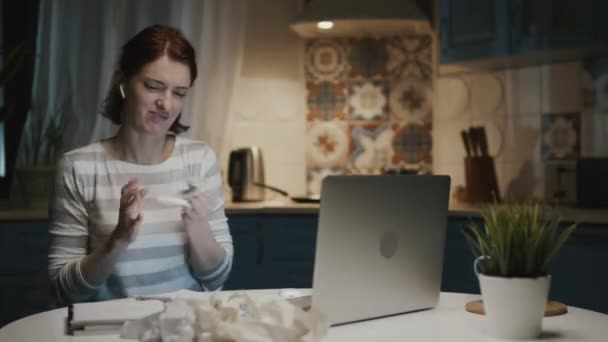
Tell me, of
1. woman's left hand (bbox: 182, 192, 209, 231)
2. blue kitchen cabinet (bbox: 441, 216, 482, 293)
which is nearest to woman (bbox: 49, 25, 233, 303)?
woman's left hand (bbox: 182, 192, 209, 231)

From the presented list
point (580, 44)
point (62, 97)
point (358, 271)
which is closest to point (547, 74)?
point (580, 44)

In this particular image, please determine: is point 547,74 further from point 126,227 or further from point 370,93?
point 126,227

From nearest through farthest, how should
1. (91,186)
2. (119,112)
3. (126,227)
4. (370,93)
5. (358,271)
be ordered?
(358,271)
(126,227)
(91,186)
(119,112)
(370,93)

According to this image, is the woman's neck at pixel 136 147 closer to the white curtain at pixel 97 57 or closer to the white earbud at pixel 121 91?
the white earbud at pixel 121 91

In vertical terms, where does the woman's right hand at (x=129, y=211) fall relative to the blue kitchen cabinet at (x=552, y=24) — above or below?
below

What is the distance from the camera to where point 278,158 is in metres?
3.82

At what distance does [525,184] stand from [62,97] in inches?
73.0

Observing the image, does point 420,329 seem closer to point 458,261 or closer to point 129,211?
point 129,211

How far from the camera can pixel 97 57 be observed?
11.3 feet

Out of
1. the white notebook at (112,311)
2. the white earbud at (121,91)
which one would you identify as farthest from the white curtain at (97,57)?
the white notebook at (112,311)

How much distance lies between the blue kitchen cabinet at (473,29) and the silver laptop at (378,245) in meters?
1.72

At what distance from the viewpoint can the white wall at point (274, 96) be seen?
150 inches

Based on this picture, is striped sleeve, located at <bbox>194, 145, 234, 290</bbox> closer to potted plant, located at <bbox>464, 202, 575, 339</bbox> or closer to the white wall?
potted plant, located at <bbox>464, 202, 575, 339</bbox>

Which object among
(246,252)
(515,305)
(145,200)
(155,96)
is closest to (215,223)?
(145,200)
